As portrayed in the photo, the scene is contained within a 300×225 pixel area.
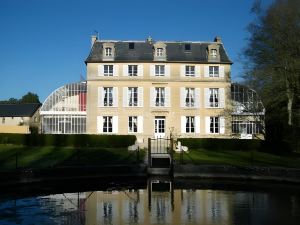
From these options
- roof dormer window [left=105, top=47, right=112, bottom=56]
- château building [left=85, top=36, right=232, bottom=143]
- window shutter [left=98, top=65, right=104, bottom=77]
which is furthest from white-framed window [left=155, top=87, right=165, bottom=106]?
roof dormer window [left=105, top=47, right=112, bottom=56]

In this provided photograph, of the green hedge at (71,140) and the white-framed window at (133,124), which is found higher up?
the white-framed window at (133,124)

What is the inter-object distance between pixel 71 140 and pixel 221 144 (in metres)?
12.1

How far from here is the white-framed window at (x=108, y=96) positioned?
39219 mm

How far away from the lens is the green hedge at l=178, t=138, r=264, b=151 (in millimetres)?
32812

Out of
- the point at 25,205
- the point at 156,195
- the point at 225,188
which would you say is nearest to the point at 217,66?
the point at 225,188

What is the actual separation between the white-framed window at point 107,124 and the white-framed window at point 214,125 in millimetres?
9541

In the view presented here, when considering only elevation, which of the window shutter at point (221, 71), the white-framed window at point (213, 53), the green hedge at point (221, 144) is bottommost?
the green hedge at point (221, 144)

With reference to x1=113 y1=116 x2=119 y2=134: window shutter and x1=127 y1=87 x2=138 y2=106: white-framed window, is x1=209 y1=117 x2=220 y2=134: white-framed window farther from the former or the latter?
x1=113 y1=116 x2=119 y2=134: window shutter

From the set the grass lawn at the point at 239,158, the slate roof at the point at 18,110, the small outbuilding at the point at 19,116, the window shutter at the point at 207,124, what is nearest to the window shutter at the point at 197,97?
the window shutter at the point at 207,124

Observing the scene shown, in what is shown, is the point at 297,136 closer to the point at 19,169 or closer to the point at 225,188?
the point at 225,188

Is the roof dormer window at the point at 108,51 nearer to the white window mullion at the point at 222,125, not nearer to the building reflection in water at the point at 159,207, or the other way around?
the white window mullion at the point at 222,125

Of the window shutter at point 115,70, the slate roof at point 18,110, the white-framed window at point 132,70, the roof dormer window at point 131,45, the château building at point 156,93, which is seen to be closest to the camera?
the château building at point 156,93

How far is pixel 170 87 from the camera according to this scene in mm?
39500

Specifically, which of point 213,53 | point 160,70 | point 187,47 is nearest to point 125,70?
point 160,70
